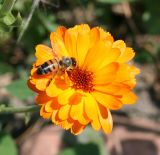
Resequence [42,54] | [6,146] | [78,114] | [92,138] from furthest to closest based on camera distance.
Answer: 1. [92,138]
2. [6,146]
3. [42,54]
4. [78,114]

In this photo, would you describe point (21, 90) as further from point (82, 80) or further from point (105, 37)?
point (105, 37)

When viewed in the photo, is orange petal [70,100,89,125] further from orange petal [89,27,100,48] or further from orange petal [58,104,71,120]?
orange petal [89,27,100,48]

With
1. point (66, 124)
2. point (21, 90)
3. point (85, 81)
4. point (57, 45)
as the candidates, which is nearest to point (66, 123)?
point (66, 124)

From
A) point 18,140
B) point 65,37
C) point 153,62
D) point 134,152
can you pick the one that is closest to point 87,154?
point 134,152

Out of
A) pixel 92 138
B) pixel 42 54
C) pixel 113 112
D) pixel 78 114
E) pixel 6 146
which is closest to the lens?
pixel 78 114

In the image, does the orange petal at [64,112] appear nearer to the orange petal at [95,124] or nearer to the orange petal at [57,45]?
the orange petal at [95,124]

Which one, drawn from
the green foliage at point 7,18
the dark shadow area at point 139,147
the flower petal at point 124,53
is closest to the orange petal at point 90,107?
the flower petal at point 124,53

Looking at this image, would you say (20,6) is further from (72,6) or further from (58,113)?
(58,113)
